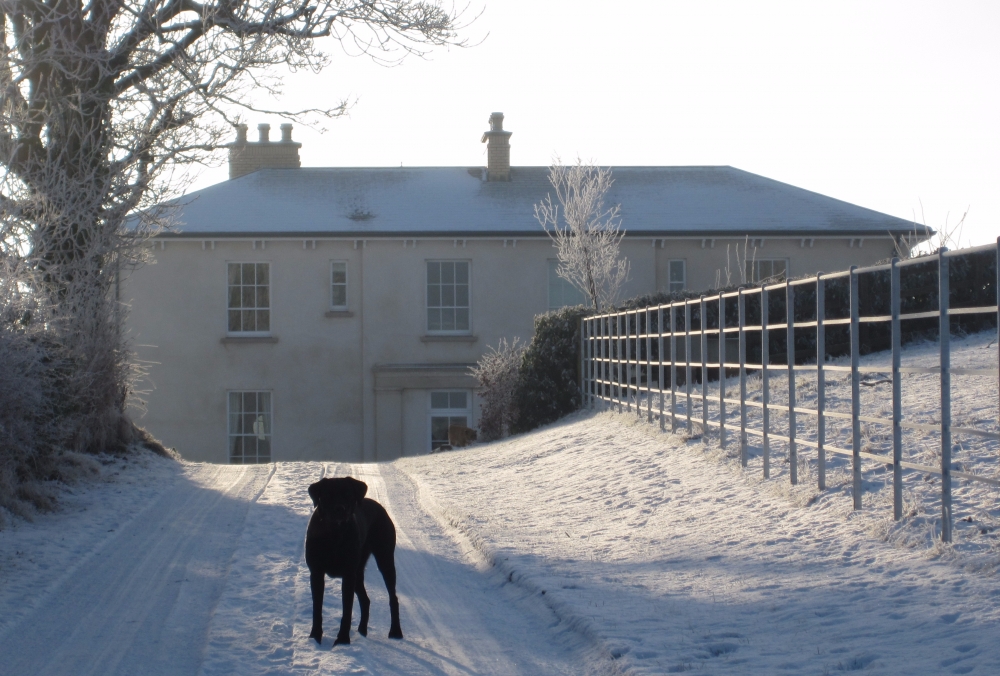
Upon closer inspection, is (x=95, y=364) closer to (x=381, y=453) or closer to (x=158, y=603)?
(x=158, y=603)

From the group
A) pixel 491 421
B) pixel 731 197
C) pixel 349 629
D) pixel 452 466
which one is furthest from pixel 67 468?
pixel 731 197

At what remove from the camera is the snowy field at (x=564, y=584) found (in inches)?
199

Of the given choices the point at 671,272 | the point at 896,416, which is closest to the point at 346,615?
the point at 896,416

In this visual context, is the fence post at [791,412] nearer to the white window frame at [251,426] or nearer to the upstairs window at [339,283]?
the upstairs window at [339,283]

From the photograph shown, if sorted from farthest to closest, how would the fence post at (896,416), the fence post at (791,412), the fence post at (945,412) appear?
the fence post at (791,412) → the fence post at (896,416) → the fence post at (945,412)

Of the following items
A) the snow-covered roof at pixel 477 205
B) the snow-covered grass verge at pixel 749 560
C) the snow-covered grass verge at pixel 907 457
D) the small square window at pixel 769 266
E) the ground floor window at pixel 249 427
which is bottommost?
the ground floor window at pixel 249 427

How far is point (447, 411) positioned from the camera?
79.3 feet

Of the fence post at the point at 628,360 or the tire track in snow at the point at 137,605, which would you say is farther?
the fence post at the point at 628,360

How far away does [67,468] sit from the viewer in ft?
39.3

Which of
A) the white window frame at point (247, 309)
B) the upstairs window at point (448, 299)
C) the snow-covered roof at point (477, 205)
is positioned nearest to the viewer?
the white window frame at point (247, 309)

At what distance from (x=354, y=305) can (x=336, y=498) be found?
19.7 metres

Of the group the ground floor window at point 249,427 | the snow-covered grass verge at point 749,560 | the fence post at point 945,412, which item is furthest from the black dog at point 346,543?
the ground floor window at point 249,427

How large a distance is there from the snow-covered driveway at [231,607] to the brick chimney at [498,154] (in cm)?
1917

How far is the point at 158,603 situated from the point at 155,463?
938 centimetres
